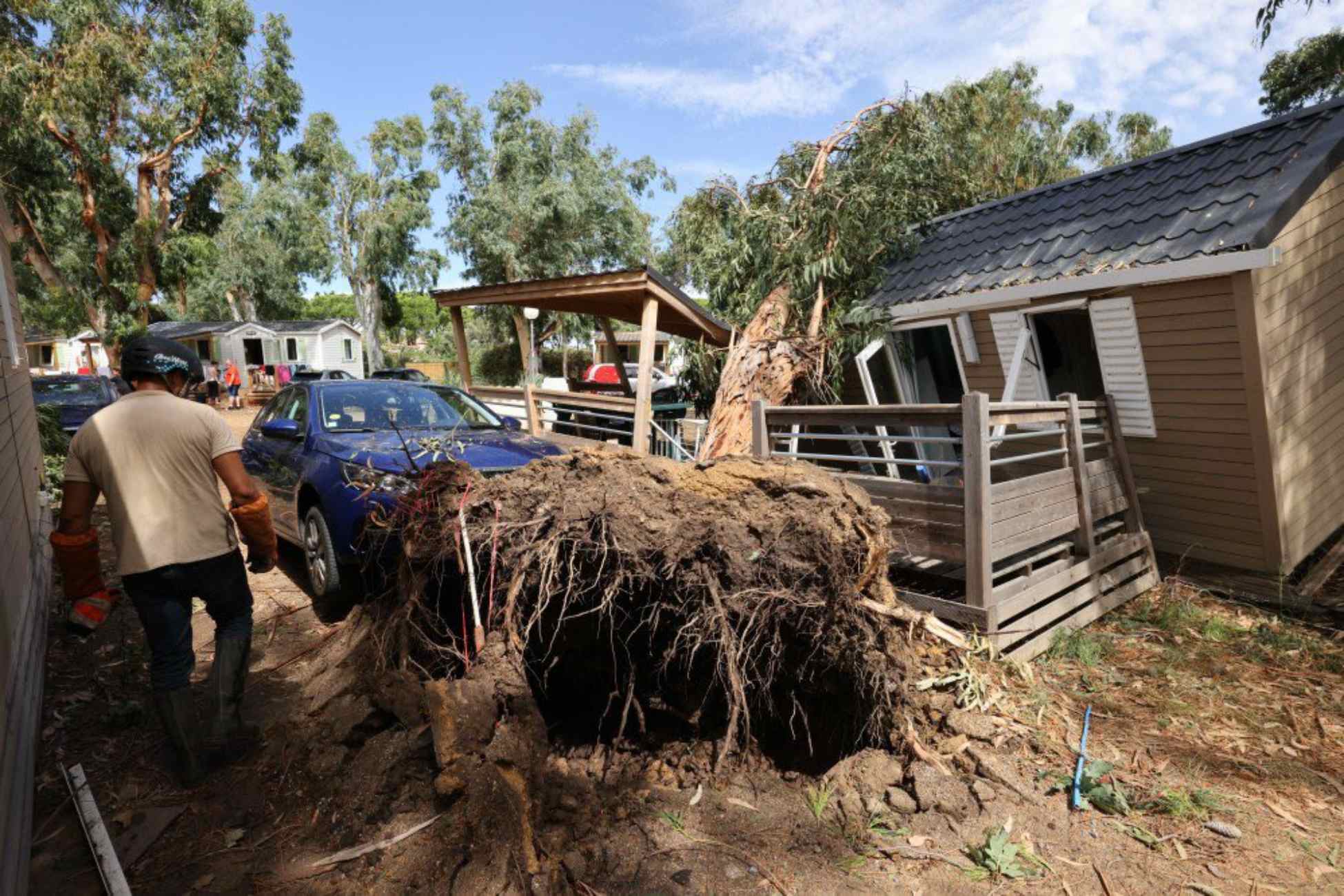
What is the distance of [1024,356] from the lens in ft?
23.9

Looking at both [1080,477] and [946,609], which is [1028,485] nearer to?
[1080,477]

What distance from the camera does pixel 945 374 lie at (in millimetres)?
9602

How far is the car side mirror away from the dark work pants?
2476 millimetres

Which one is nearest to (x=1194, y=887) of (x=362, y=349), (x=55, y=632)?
(x=55, y=632)

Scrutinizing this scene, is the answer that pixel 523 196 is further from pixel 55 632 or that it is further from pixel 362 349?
pixel 55 632

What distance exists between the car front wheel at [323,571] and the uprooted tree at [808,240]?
142 inches

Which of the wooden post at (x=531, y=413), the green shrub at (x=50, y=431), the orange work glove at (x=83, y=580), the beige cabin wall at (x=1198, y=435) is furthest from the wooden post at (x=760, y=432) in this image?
the green shrub at (x=50, y=431)

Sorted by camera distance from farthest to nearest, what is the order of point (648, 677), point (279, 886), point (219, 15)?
1. point (219, 15)
2. point (648, 677)
3. point (279, 886)

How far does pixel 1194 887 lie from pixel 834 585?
184 cm

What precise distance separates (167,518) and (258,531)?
14.8 inches

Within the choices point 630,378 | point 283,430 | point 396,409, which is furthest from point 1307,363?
point 630,378

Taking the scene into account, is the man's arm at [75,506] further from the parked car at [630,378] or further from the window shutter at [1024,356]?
the window shutter at [1024,356]

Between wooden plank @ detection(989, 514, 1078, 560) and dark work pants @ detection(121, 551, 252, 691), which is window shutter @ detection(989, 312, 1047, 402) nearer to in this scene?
wooden plank @ detection(989, 514, 1078, 560)

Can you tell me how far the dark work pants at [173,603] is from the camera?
332cm
